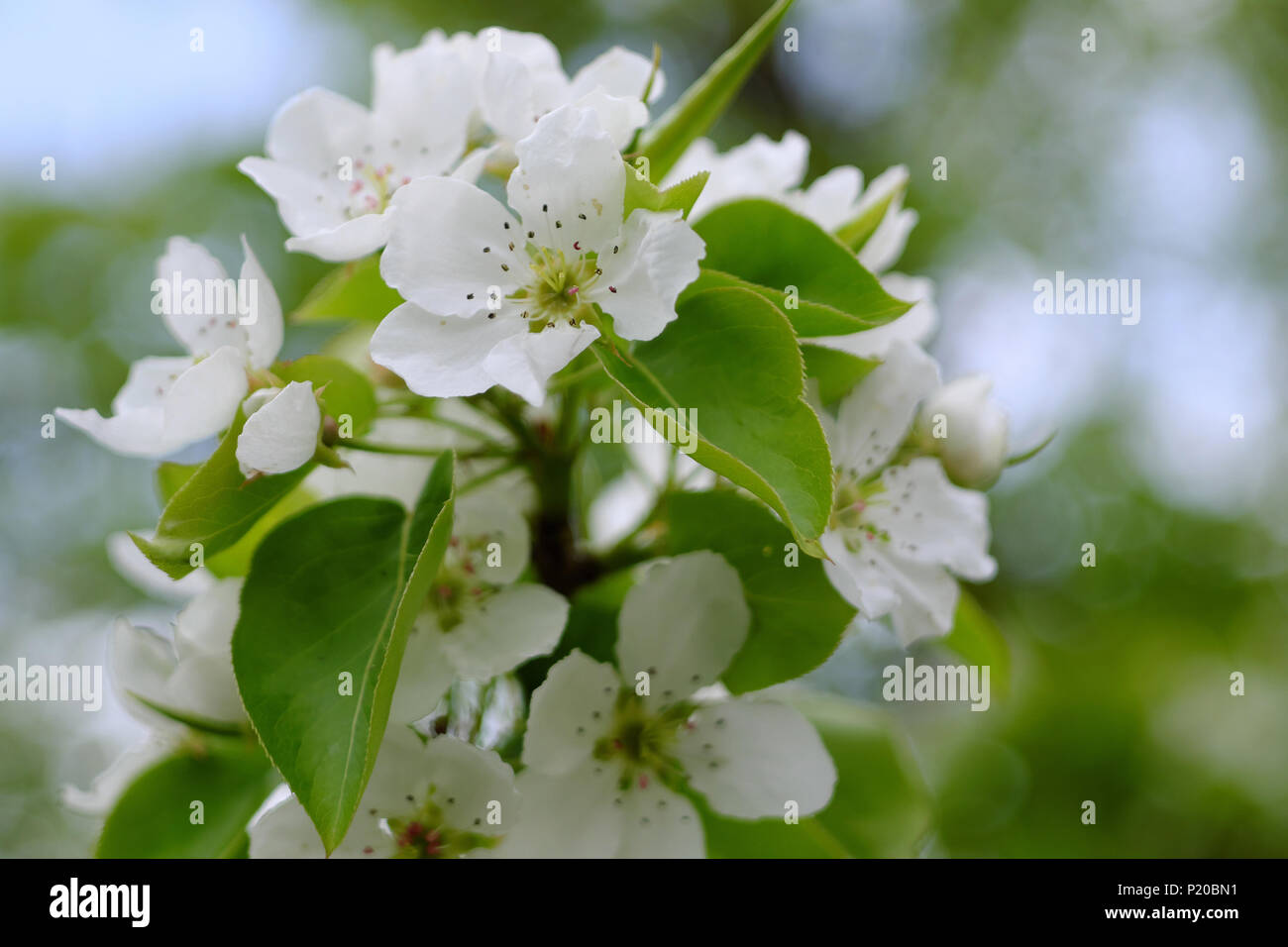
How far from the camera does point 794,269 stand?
719 millimetres

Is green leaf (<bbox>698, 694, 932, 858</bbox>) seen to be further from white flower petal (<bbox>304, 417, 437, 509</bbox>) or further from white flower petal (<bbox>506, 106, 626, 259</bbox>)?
white flower petal (<bbox>506, 106, 626, 259</bbox>)

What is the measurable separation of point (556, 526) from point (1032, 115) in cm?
394

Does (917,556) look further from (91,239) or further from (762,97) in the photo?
(762,97)

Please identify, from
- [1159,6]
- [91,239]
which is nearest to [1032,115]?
[1159,6]

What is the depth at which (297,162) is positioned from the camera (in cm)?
81

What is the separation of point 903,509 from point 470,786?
38 cm

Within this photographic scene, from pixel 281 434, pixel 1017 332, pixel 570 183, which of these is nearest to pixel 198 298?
pixel 281 434

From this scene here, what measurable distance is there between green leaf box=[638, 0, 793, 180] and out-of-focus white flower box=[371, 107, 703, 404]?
151mm

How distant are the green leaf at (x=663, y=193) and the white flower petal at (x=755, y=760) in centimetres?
36

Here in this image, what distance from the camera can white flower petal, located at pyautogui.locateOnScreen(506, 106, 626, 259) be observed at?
0.61m

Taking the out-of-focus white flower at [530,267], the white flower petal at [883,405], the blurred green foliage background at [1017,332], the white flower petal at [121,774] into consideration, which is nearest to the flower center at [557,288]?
the out-of-focus white flower at [530,267]

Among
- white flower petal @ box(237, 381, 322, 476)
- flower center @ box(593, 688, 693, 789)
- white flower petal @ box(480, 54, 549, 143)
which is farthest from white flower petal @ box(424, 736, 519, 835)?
white flower petal @ box(480, 54, 549, 143)

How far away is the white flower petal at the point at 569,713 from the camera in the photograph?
698 millimetres
